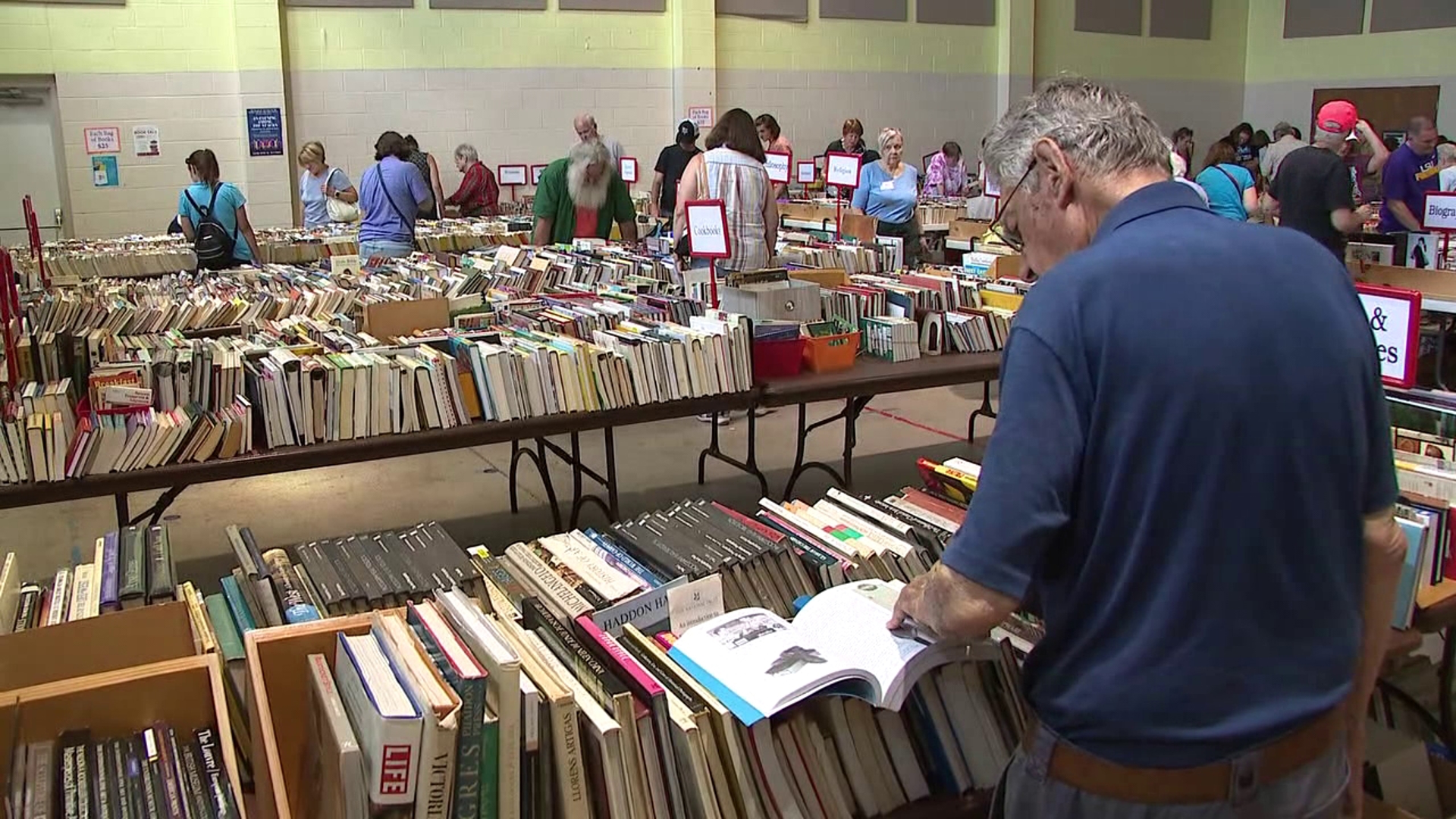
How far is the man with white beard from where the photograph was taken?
Result: 649 cm

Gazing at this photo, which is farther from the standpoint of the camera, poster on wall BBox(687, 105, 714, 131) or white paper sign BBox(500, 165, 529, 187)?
poster on wall BBox(687, 105, 714, 131)

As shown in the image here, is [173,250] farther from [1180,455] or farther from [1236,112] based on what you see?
[1236,112]

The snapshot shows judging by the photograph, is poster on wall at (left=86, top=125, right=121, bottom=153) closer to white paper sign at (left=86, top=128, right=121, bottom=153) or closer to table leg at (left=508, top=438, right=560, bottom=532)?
white paper sign at (left=86, top=128, right=121, bottom=153)

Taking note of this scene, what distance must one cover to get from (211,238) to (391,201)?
1.07 meters

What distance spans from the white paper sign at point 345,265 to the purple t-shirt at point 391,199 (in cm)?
41

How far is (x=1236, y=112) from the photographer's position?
15.4 metres

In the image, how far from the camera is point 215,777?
1.51 m

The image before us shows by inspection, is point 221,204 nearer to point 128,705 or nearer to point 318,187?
point 318,187

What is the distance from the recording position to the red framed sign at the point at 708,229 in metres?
4.45

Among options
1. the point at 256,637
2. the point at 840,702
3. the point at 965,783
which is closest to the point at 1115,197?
the point at 840,702

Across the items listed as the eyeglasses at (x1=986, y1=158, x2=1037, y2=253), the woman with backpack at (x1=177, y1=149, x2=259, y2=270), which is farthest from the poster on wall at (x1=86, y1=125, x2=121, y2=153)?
the eyeglasses at (x1=986, y1=158, x2=1037, y2=253)

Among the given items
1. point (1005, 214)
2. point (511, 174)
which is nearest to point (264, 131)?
point (511, 174)

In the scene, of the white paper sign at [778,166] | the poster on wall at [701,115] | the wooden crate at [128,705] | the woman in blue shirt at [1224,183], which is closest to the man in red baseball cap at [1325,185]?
the woman in blue shirt at [1224,183]

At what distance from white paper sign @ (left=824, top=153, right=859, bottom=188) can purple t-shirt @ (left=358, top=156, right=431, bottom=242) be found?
261 centimetres
